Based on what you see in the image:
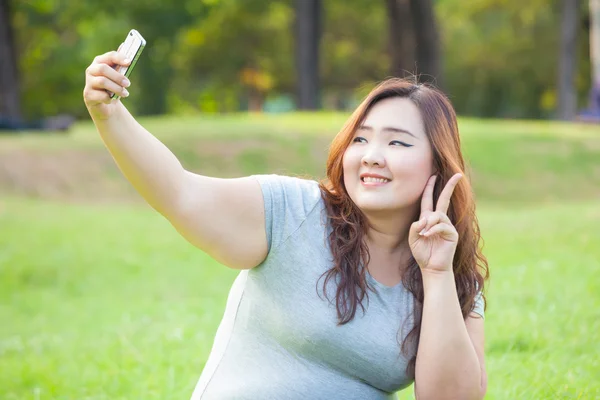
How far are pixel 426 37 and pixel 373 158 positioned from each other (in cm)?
1536

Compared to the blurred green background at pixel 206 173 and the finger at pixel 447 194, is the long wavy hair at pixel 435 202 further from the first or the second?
the blurred green background at pixel 206 173

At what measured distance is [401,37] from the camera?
19.1 meters

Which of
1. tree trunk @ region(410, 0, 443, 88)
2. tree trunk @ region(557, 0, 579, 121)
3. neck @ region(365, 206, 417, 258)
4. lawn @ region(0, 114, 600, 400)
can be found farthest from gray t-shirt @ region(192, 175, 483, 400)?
tree trunk @ region(557, 0, 579, 121)

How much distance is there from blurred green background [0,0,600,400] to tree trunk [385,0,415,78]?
0.29ft

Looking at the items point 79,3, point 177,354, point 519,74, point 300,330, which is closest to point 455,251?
point 300,330

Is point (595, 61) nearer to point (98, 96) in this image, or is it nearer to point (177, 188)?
point (177, 188)

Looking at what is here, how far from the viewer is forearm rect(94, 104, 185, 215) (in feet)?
7.25

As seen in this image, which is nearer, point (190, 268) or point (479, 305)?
point (479, 305)

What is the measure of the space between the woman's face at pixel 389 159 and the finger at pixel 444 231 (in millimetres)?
133

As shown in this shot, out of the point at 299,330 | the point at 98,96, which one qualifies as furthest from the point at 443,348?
the point at 98,96

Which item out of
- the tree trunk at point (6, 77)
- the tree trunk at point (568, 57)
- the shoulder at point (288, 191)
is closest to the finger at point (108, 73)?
the shoulder at point (288, 191)

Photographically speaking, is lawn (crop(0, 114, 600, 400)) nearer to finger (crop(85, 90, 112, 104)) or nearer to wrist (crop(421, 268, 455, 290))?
wrist (crop(421, 268, 455, 290))

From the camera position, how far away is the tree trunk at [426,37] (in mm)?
17234

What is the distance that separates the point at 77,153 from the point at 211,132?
2.46 m
